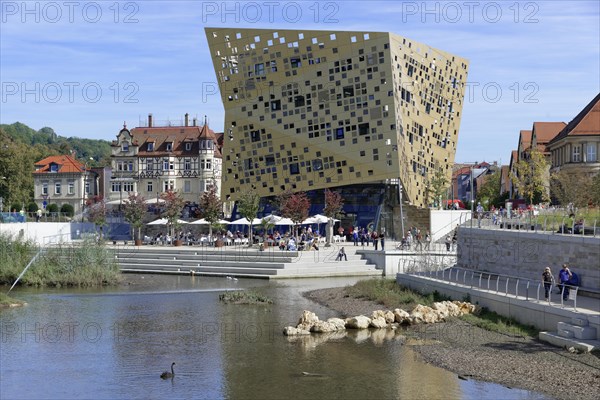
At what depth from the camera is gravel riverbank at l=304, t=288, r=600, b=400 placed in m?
21.3

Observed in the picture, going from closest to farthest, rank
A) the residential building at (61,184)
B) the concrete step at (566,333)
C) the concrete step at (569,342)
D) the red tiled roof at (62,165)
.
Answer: the concrete step at (569,342) → the concrete step at (566,333) → the residential building at (61,184) → the red tiled roof at (62,165)

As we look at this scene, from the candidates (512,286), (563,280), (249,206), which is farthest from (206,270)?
(563,280)

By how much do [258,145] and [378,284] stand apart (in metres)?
27.8

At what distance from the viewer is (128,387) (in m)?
21.8

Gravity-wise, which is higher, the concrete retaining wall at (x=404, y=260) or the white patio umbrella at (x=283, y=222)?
the white patio umbrella at (x=283, y=222)

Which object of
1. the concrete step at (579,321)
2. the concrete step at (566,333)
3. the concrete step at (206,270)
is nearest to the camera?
the concrete step at (579,321)

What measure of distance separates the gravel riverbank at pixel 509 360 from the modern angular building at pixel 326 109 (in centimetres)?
3398

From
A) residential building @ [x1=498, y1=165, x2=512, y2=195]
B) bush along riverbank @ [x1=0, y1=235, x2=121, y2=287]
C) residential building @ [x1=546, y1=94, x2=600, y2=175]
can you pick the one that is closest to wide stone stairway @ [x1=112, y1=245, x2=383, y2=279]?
bush along riverbank @ [x1=0, y1=235, x2=121, y2=287]

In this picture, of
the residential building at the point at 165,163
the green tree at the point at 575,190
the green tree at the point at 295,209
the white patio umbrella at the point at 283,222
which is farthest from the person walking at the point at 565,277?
the residential building at the point at 165,163

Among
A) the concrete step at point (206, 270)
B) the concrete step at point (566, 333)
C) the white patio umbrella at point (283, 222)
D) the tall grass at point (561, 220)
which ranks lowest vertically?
the concrete step at point (566, 333)

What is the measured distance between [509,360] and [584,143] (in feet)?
149

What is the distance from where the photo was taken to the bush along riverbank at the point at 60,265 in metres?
43.2

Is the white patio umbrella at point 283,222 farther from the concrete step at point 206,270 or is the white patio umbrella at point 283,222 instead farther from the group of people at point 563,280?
the group of people at point 563,280

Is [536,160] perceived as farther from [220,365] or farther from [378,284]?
[220,365]
